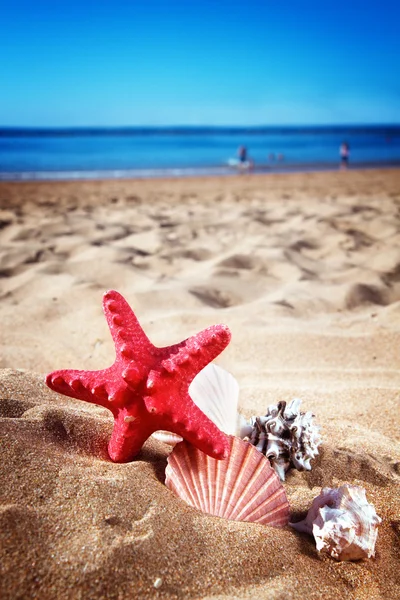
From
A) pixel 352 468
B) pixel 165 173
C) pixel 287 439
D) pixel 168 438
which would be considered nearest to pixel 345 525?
pixel 287 439

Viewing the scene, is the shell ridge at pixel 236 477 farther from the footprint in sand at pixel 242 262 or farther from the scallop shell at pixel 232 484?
the footprint in sand at pixel 242 262

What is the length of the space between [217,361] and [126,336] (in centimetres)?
148

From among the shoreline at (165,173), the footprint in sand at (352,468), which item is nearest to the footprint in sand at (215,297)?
the footprint in sand at (352,468)

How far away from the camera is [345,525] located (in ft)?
5.24

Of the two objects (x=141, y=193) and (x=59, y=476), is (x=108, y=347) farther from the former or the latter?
(x=141, y=193)

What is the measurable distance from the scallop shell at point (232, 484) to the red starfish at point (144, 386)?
0.08 m

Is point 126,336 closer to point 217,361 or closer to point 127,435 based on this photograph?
point 127,435

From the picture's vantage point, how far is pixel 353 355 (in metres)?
3.39

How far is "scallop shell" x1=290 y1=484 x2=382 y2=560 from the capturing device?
1.60 metres

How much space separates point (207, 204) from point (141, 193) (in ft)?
11.5

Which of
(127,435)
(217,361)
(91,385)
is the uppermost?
(91,385)

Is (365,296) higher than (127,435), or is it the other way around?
(127,435)

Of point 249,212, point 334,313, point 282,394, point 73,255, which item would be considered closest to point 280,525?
point 282,394

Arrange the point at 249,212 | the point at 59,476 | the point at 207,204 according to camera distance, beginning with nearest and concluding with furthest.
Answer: the point at 59,476, the point at 249,212, the point at 207,204
